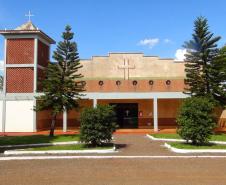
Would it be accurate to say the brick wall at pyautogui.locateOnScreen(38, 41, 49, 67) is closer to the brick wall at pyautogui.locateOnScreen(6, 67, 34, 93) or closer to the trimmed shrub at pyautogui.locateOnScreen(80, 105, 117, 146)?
the brick wall at pyautogui.locateOnScreen(6, 67, 34, 93)

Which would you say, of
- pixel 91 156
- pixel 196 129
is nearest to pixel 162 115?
pixel 196 129

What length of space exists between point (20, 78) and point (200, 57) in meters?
15.2

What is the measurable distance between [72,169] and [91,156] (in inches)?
142

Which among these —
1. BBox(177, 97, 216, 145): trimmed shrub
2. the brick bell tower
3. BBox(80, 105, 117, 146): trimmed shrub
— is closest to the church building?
the brick bell tower

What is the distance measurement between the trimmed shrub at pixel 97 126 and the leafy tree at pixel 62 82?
7.51 metres

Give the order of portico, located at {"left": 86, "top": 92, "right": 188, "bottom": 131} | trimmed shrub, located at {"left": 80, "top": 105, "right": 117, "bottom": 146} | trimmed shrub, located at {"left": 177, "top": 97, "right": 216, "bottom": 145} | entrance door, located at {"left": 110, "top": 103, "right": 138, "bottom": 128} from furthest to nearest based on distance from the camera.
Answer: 1. entrance door, located at {"left": 110, "top": 103, "right": 138, "bottom": 128}
2. portico, located at {"left": 86, "top": 92, "right": 188, "bottom": 131}
3. trimmed shrub, located at {"left": 177, "top": 97, "right": 216, "bottom": 145}
4. trimmed shrub, located at {"left": 80, "top": 105, "right": 117, "bottom": 146}

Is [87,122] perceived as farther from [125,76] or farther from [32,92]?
[125,76]

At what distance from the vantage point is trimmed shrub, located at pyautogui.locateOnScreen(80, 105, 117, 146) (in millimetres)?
18281

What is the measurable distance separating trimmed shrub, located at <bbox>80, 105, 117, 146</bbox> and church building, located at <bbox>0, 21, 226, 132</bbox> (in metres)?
11.8

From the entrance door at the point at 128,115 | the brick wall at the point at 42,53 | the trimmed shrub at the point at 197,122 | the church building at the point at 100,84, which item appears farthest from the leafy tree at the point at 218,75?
the brick wall at the point at 42,53

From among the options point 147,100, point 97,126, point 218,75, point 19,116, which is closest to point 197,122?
point 97,126

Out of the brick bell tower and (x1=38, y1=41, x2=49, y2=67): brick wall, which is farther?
(x1=38, y1=41, x2=49, y2=67): brick wall

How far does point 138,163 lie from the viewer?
44.7 ft

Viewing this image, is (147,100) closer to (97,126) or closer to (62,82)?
(62,82)
